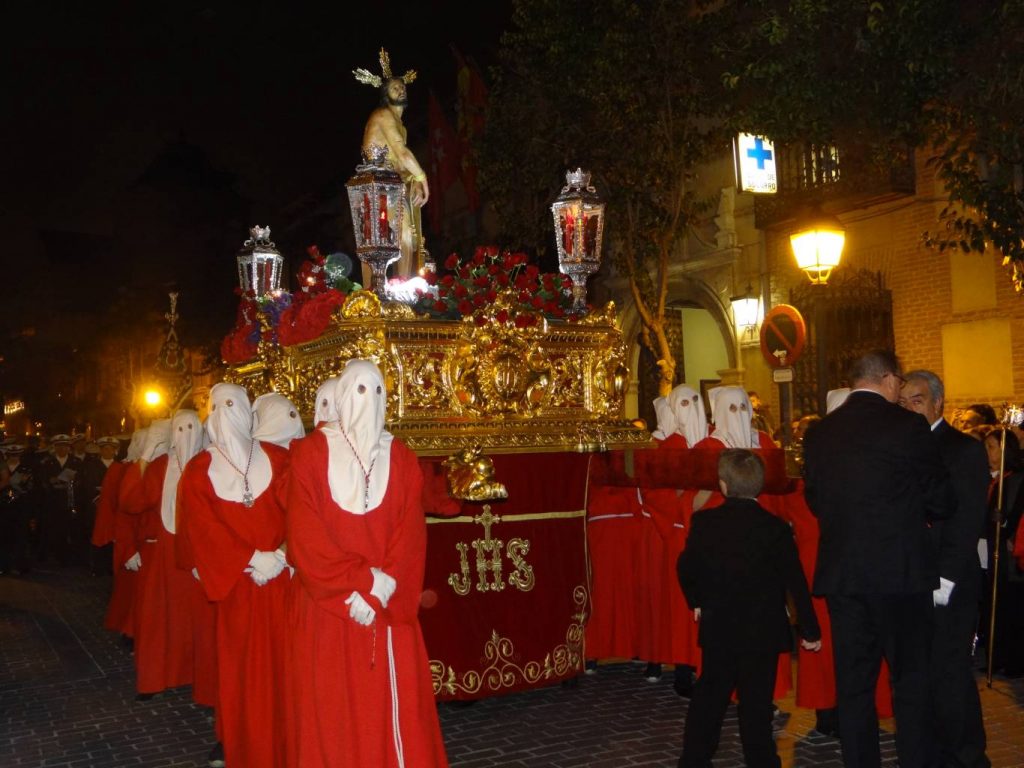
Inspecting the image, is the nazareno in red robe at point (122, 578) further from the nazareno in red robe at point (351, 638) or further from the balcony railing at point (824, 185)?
the balcony railing at point (824, 185)

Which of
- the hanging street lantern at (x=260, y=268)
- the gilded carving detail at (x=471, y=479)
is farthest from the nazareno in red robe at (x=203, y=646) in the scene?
the hanging street lantern at (x=260, y=268)

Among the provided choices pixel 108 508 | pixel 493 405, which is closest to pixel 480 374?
pixel 493 405

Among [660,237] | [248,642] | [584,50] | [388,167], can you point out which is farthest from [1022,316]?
[248,642]

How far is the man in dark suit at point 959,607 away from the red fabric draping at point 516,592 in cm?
300

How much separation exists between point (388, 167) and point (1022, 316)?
10.4 metres

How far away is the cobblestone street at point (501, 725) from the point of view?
21.8 feet

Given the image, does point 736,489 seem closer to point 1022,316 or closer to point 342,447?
point 342,447

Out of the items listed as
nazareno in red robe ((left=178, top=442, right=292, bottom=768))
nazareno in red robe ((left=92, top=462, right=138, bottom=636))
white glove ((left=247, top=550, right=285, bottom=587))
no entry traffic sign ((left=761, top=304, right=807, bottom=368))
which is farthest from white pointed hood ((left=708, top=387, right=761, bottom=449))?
nazareno in red robe ((left=92, top=462, right=138, bottom=636))

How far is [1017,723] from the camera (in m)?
7.06

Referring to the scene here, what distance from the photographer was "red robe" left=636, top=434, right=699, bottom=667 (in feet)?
26.5

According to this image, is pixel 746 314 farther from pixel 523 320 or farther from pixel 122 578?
pixel 523 320

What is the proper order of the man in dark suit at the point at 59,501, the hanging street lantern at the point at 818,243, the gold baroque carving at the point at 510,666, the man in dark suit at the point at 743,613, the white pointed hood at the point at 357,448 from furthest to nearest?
1. the man in dark suit at the point at 59,501
2. the hanging street lantern at the point at 818,243
3. the gold baroque carving at the point at 510,666
4. the man in dark suit at the point at 743,613
5. the white pointed hood at the point at 357,448

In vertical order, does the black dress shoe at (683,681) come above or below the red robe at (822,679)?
below

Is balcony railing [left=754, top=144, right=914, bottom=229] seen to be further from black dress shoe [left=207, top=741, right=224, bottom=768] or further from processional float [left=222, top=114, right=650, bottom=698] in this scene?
black dress shoe [left=207, top=741, right=224, bottom=768]
